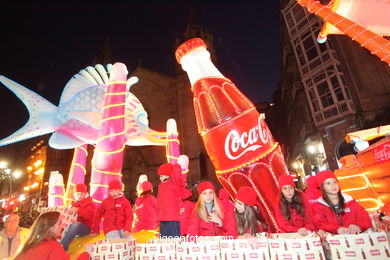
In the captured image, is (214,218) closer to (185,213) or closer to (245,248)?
(245,248)

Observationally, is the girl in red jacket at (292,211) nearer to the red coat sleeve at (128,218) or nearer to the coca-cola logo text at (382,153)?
the red coat sleeve at (128,218)

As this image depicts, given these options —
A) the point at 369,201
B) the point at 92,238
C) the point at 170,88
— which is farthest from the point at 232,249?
the point at 170,88

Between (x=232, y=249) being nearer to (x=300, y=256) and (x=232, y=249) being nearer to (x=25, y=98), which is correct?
(x=300, y=256)

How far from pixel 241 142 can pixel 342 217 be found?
224 centimetres

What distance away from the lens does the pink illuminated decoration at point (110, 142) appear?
5.83 metres

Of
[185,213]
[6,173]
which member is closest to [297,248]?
[185,213]

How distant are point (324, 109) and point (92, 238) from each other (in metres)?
16.9

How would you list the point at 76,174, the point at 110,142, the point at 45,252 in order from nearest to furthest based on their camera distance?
the point at 45,252
the point at 110,142
the point at 76,174

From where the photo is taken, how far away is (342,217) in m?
3.18

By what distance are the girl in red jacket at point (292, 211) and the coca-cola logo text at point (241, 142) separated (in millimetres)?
1273

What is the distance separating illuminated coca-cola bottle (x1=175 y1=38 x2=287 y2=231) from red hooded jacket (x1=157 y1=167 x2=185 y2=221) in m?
1.12

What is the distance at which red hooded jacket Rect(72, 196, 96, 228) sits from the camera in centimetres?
488

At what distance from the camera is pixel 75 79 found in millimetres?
8469

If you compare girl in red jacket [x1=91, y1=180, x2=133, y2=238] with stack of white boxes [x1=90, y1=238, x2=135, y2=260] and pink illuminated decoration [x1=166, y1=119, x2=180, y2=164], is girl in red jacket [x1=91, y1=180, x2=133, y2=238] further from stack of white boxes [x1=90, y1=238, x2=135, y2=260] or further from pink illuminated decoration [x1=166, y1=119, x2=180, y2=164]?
pink illuminated decoration [x1=166, y1=119, x2=180, y2=164]
